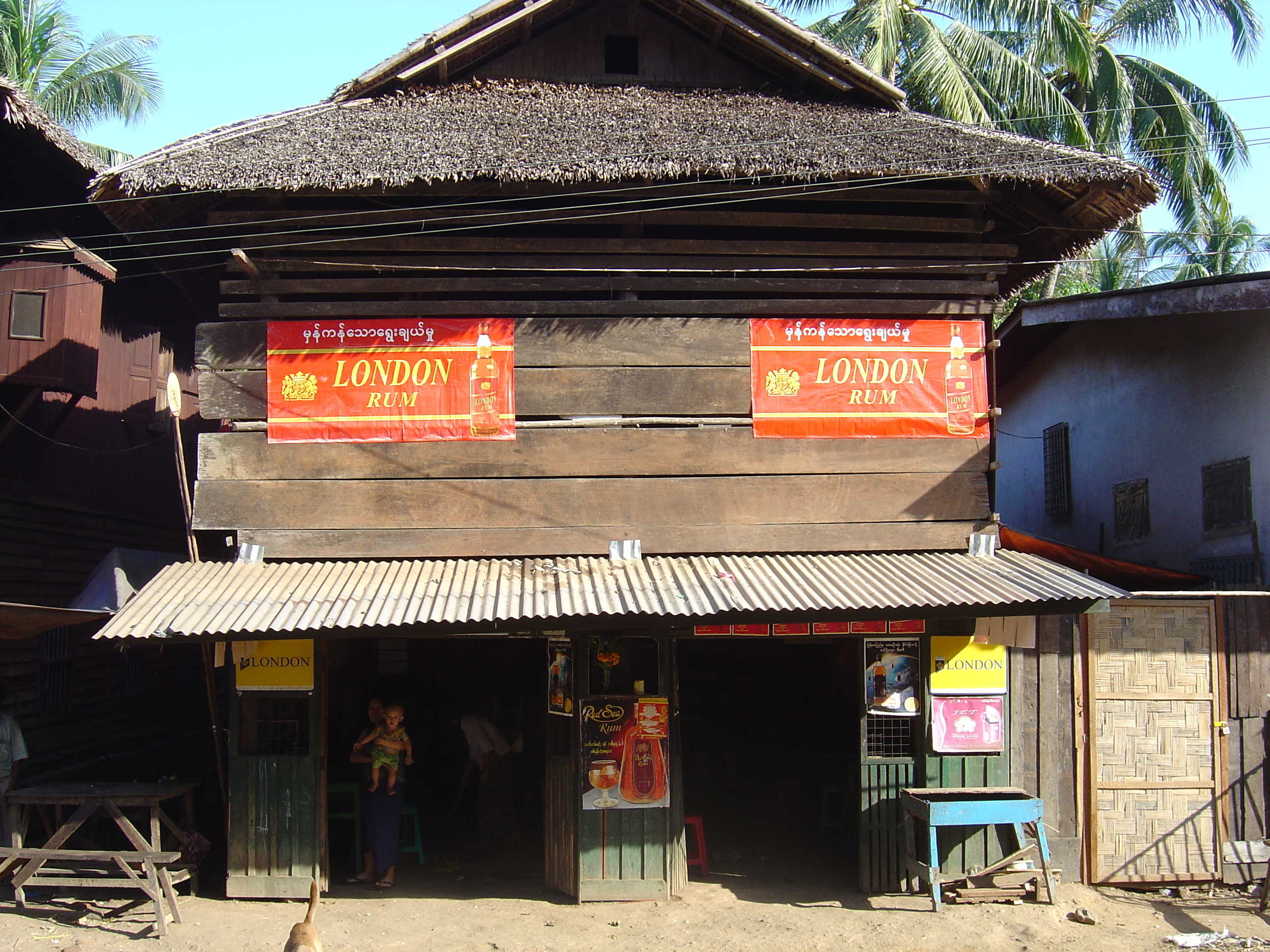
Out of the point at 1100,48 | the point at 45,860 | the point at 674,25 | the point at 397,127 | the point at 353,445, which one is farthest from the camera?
the point at 1100,48

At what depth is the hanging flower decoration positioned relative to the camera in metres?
8.62

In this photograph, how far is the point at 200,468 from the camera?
336 inches

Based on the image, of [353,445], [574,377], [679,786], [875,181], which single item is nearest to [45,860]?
[353,445]

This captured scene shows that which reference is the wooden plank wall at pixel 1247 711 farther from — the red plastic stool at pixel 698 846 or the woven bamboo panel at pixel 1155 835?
the red plastic stool at pixel 698 846

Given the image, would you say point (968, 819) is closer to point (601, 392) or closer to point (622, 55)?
point (601, 392)

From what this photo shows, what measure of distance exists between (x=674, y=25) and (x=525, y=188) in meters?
3.30

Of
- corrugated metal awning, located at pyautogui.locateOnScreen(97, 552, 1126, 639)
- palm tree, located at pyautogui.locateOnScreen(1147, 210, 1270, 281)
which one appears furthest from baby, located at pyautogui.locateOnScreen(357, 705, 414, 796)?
palm tree, located at pyautogui.locateOnScreen(1147, 210, 1270, 281)

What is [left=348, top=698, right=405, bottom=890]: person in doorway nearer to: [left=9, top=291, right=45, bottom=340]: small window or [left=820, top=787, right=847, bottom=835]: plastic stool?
[left=820, top=787, right=847, bottom=835]: plastic stool

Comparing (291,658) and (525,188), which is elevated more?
(525,188)

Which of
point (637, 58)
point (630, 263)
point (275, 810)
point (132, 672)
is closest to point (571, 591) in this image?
point (630, 263)

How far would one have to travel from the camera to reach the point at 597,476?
343 inches

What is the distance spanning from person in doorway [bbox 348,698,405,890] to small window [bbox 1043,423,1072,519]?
1089 centimetres

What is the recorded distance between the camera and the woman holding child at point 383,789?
8.84 m

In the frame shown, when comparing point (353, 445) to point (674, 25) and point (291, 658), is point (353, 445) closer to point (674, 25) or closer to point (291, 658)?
point (291, 658)
